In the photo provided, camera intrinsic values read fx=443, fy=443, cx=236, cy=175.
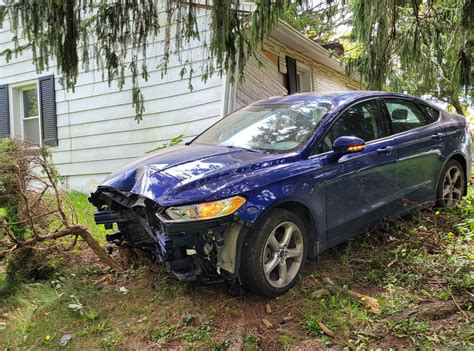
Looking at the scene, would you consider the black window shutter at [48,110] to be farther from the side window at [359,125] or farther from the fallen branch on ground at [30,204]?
the side window at [359,125]

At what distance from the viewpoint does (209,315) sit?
3.36 m

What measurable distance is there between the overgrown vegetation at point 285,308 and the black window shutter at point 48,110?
6.14 m

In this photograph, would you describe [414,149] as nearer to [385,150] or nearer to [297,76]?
[385,150]

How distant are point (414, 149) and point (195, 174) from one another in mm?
2614

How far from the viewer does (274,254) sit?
3436mm

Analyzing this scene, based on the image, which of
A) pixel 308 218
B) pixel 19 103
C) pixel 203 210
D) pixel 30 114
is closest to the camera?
pixel 203 210

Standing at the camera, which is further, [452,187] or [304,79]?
[304,79]

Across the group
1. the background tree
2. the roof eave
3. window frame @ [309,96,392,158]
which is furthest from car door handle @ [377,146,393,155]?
the roof eave

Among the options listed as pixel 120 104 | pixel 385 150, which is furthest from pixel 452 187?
pixel 120 104

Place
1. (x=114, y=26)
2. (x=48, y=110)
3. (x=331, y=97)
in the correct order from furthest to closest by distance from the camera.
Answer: (x=48, y=110) < (x=114, y=26) < (x=331, y=97)

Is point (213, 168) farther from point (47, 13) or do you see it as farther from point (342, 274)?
point (47, 13)

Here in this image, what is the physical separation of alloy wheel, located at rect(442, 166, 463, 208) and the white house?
3.79 metres

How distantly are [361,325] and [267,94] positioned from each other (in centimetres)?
683

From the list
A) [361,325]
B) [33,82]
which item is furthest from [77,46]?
[33,82]
